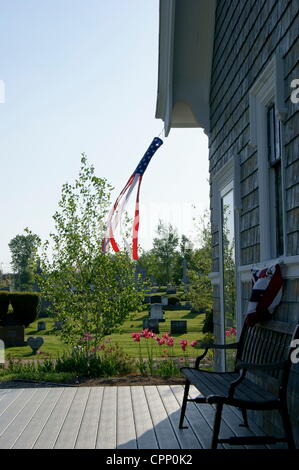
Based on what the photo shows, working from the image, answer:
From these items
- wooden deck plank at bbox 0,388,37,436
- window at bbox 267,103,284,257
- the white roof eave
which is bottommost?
wooden deck plank at bbox 0,388,37,436

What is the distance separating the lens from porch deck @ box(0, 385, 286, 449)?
5.02 meters

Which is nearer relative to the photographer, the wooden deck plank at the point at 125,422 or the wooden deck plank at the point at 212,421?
the wooden deck plank at the point at 125,422

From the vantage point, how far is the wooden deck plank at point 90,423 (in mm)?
4973

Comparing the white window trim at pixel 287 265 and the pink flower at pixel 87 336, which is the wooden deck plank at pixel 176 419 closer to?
the white window trim at pixel 287 265

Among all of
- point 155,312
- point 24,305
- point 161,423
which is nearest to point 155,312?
point 155,312

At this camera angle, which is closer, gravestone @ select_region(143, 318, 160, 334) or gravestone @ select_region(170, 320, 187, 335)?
gravestone @ select_region(143, 318, 160, 334)

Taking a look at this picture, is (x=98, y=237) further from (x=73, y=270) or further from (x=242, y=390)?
(x=242, y=390)

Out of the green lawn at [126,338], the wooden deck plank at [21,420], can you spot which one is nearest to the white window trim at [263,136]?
the wooden deck plank at [21,420]

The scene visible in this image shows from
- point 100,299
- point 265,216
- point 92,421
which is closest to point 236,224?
point 265,216

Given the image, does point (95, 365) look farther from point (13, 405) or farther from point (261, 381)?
point (261, 381)

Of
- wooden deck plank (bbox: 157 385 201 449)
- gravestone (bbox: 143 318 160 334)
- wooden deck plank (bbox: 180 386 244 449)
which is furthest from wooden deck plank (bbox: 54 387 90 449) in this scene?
gravestone (bbox: 143 318 160 334)

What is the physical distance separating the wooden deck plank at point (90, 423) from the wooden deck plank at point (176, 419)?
722 millimetres

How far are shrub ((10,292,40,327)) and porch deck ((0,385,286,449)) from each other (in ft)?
42.2

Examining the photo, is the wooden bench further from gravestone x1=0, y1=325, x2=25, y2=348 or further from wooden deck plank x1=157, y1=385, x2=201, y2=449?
gravestone x1=0, y1=325, x2=25, y2=348
